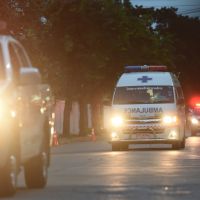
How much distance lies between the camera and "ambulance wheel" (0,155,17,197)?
13234mm

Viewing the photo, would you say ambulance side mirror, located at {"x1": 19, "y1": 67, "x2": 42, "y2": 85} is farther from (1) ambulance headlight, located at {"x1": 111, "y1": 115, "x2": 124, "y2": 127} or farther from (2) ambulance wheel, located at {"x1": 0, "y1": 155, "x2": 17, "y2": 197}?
(1) ambulance headlight, located at {"x1": 111, "y1": 115, "x2": 124, "y2": 127}

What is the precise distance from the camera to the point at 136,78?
33000mm

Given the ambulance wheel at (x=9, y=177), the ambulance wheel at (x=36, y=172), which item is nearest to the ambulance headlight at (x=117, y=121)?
the ambulance wheel at (x=36, y=172)

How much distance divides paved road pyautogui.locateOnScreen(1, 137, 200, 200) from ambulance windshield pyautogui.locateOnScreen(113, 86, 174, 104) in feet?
21.6

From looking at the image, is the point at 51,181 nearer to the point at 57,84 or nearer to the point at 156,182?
the point at 156,182

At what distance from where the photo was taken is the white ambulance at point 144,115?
3209 centimetres

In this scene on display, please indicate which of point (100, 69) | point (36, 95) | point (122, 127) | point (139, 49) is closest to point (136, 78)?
point (122, 127)

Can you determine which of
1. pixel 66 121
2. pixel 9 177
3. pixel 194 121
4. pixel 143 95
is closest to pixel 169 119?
pixel 143 95

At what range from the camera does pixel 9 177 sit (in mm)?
13336

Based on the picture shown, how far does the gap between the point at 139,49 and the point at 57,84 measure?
11.9 m

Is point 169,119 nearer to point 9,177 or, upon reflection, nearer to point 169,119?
point 169,119

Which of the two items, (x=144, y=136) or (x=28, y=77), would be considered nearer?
(x=28, y=77)

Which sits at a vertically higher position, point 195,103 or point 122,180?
point 195,103

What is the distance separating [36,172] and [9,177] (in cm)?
216
